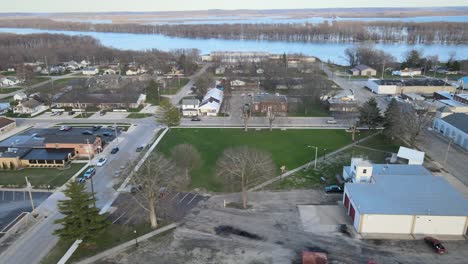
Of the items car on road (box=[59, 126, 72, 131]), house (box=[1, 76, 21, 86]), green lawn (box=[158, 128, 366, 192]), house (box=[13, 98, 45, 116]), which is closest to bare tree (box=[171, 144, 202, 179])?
green lawn (box=[158, 128, 366, 192])

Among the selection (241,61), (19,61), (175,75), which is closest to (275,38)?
(241,61)

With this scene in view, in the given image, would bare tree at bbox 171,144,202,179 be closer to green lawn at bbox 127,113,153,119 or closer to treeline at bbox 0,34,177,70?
green lawn at bbox 127,113,153,119

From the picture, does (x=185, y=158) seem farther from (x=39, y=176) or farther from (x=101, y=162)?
Result: (x=39, y=176)

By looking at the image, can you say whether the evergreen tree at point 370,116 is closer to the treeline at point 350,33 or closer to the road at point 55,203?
the road at point 55,203

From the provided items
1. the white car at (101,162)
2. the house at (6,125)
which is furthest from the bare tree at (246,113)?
the house at (6,125)

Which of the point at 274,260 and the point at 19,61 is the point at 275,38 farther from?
the point at 274,260

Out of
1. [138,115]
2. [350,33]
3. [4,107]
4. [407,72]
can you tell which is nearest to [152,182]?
[138,115]
